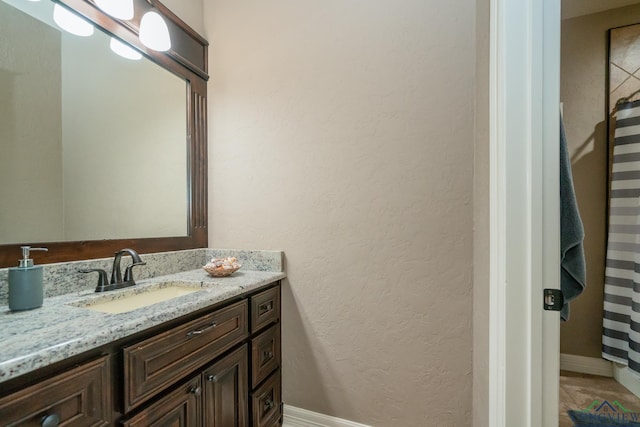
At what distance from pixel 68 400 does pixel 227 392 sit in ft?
2.01

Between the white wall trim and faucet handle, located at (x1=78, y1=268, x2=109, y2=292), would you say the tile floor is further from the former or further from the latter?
faucet handle, located at (x1=78, y1=268, x2=109, y2=292)

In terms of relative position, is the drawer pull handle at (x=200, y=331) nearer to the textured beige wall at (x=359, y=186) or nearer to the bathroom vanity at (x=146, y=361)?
the bathroom vanity at (x=146, y=361)

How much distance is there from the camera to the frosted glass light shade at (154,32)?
1.35m

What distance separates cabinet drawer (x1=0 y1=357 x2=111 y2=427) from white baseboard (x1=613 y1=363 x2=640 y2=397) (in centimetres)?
273

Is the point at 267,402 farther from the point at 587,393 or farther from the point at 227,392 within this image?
the point at 587,393

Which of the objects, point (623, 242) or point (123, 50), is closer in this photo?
point (123, 50)

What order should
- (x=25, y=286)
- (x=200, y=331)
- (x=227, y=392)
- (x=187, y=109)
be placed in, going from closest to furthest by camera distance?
1. (x=25, y=286)
2. (x=200, y=331)
3. (x=227, y=392)
4. (x=187, y=109)

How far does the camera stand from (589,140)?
6.38ft

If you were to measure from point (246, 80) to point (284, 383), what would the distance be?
1808mm

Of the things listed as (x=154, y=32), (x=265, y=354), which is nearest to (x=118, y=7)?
(x=154, y=32)

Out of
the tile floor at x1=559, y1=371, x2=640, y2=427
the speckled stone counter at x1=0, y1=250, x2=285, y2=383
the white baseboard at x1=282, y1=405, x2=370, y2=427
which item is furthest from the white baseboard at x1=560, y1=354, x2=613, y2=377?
the speckled stone counter at x1=0, y1=250, x2=285, y2=383

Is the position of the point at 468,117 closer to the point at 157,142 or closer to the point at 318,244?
the point at 318,244

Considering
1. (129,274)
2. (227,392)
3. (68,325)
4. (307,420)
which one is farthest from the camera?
(307,420)

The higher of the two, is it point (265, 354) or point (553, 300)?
point (553, 300)
